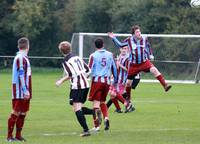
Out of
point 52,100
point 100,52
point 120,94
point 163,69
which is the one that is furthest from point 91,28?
point 100,52

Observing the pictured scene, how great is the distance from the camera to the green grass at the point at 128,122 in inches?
538

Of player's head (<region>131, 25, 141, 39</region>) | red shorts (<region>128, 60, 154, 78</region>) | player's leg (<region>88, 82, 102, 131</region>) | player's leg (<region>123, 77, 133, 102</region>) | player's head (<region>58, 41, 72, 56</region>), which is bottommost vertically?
player's leg (<region>123, 77, 133, 102</region>)

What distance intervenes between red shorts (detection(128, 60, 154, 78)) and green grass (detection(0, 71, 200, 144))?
114 centimetres

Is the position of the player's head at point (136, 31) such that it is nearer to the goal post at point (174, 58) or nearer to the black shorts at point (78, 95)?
the black shorts at point (78, 95)

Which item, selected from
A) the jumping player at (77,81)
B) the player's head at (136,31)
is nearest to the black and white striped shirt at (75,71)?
the jumping player at (77,81)

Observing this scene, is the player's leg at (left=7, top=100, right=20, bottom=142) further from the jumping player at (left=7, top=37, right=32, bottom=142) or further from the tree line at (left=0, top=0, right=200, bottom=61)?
the tree line at (left=0, top=0, right=200, bottom=61)

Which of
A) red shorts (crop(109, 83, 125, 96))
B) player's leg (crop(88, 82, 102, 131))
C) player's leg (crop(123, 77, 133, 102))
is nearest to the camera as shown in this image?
player's leg (crop(88, 82, 102, 131))

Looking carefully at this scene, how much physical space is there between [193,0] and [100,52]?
10.9 feet

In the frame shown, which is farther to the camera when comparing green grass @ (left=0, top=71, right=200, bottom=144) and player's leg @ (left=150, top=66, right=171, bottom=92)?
player's leg @ (left=150, top=66, right=171, bottom=92)

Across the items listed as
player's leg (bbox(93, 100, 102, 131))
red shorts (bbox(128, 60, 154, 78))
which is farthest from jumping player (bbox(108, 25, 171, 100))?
player's leg (bbox(93, 100, 102, 131))

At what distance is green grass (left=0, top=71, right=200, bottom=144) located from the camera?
13656mm

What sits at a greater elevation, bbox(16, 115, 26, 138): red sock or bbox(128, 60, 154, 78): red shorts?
bbox(128, 60, 154, 78): red shorts

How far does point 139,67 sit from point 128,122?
2507 mm

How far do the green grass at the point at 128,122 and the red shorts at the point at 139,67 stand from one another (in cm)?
114
